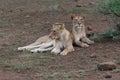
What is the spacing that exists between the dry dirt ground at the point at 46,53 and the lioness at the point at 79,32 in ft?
0.66

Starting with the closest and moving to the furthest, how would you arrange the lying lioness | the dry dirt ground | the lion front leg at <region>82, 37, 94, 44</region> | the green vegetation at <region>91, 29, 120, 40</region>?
the dry dirt ground, the lying lioness, the lion front leg at <region>82, 37, 94, 44</region>, the green vegetation at <region>91, 29, 120, 40</region>

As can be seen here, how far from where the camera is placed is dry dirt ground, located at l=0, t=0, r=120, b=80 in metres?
9.07

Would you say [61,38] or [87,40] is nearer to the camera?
[61,38]

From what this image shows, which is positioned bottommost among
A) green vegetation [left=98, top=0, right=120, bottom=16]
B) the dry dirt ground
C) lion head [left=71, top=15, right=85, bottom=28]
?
the dry dirt ground

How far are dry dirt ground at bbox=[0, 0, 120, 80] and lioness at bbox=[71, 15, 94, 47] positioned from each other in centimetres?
20

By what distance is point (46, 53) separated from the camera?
10914mm

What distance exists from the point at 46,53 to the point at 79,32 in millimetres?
1065

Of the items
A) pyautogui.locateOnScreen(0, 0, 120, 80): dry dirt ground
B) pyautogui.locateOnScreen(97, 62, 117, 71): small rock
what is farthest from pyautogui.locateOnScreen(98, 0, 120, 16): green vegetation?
pyautogui.locateOnScreen(97, 62, 117, 71): small rock

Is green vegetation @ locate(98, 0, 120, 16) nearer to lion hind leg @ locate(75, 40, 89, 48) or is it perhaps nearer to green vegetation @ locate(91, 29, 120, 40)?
green vegetation @ locate(91, 29, 120, 40)

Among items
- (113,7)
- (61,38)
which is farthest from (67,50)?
(113,7)

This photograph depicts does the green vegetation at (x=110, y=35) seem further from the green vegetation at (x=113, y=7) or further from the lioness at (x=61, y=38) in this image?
the lioness at (x=61, y=38)

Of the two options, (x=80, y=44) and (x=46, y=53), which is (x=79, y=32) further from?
(x=46, y=53)

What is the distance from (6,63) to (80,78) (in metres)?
1.87

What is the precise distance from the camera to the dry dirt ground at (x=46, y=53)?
9070 mm
